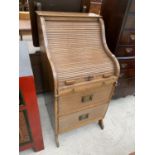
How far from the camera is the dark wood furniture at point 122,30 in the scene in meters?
1.17

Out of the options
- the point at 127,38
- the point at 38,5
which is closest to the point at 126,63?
the point at 127,38

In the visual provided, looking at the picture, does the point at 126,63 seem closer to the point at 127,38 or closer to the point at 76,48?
the point at 127,38

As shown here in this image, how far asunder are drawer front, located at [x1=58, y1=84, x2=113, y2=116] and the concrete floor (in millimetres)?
454

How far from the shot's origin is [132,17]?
1.18 metres

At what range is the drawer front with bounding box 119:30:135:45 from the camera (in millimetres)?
1277

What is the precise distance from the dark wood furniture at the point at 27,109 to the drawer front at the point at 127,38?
0.85 m

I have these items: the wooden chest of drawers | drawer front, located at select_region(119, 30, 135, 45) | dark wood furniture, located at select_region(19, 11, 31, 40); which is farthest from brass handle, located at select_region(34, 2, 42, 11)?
dark wood furniture, located at select_region(19, 11, 31, 40)

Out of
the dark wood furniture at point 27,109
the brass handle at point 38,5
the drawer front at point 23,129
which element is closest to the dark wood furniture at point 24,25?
the brass handle at point 38,5

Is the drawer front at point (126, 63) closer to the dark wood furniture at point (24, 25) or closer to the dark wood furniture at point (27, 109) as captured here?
the dark wood furniture at point (27, 109)

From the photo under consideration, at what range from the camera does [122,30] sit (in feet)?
4.09

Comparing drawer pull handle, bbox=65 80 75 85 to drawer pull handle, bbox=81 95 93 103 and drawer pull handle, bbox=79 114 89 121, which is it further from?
drawer pull handle, bbox=79 114 89 121

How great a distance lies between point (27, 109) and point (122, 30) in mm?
1024
